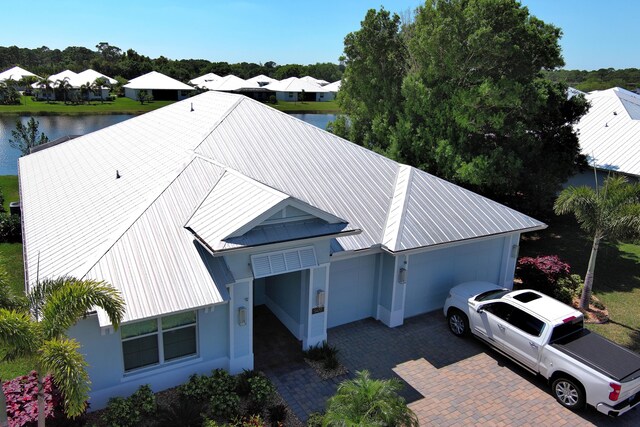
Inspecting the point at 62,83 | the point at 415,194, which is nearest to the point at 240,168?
the point at 415,194

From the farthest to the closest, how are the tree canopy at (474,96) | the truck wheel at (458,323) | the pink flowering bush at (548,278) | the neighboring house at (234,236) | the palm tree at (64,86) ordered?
the palm tree at (64,86) → the tree canopy at (474,96) → the pink flowering bush at (548,278) → the truck wheel at (458,323) → the neighboring house at (234,236)

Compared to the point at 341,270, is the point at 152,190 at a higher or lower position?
higher

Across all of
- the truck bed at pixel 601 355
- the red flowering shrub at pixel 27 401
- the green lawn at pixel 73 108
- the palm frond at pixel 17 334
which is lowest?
the red flowering shrub at pixel 27 401

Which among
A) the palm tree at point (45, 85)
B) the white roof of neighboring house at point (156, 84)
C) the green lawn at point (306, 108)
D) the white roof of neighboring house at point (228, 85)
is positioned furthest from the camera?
the green lawn at point (306, 108)

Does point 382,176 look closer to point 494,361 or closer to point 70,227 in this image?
point 494,361

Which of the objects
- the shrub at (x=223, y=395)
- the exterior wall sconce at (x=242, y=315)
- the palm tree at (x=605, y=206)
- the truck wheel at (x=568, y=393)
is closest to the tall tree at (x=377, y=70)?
the palm tree at (x=605, y=206)

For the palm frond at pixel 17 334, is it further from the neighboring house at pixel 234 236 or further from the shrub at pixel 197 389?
the shrub at pixel 197 389
